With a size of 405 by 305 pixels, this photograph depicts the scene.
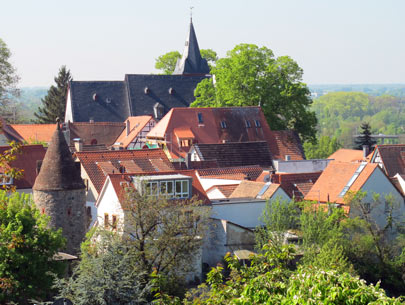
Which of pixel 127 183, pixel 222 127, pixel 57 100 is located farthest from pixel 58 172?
pixel 57 100

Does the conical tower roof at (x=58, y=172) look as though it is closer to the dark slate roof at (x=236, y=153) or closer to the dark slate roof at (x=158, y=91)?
the dark slate roof at (x=236, y=153)

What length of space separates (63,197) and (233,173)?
52.3 feet

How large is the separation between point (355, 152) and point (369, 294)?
69692mm

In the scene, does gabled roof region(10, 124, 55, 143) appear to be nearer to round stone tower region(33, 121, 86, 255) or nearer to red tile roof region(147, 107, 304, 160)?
red tile roof region(147, 107, 304, 160)

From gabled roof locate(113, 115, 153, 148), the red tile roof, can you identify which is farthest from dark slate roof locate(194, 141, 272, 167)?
gabled roof locate(113, 115, 153, 148)

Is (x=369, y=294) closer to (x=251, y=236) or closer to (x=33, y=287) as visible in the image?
(x=33, y=287)

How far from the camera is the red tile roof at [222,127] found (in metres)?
64.8

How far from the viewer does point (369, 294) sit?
13203mm

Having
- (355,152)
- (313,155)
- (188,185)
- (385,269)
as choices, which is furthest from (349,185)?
(313,155)

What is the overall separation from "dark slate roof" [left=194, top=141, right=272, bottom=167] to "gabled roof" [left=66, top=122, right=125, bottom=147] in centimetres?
1847

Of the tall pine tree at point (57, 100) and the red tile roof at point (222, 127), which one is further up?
the tall pine tree at point (57, 100)

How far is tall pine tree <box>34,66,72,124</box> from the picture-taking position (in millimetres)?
98500

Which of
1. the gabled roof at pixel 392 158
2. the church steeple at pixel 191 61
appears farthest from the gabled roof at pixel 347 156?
the church steeple at pixel 191 61

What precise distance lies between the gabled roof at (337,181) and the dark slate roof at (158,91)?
1851 inches
